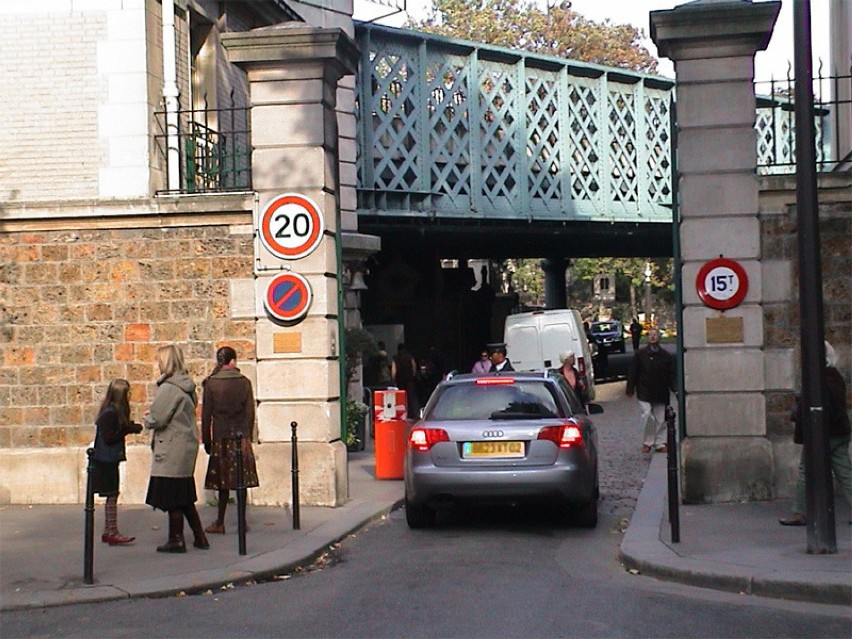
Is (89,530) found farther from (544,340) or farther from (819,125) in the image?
(544,340)

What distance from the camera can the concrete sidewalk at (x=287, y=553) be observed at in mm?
9070

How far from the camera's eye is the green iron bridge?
29453 mm

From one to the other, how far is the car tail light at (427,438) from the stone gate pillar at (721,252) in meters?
2.57

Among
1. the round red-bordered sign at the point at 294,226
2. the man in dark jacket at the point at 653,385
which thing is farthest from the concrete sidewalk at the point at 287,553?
the man in dark jacket at the point at 653,385

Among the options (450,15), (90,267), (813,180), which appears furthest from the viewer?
(450,15)

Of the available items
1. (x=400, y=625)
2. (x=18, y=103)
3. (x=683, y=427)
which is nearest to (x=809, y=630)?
(x=400, y=625)

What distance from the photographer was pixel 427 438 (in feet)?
39.4

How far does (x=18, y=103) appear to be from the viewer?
47.9 ft

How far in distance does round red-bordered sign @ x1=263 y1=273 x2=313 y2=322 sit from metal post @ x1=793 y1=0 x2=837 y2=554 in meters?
5.51

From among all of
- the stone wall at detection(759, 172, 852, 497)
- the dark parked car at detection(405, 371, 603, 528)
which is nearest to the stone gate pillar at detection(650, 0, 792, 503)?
the stone wall at detection(759, 172, 852, 497)

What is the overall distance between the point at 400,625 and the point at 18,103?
898 centimetres

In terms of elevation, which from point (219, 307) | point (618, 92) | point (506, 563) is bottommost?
point (506, 563)

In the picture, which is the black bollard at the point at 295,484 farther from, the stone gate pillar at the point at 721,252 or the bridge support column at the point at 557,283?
the bridge support column at the point at 557,283

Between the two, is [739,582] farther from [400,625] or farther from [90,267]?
[90,267]
